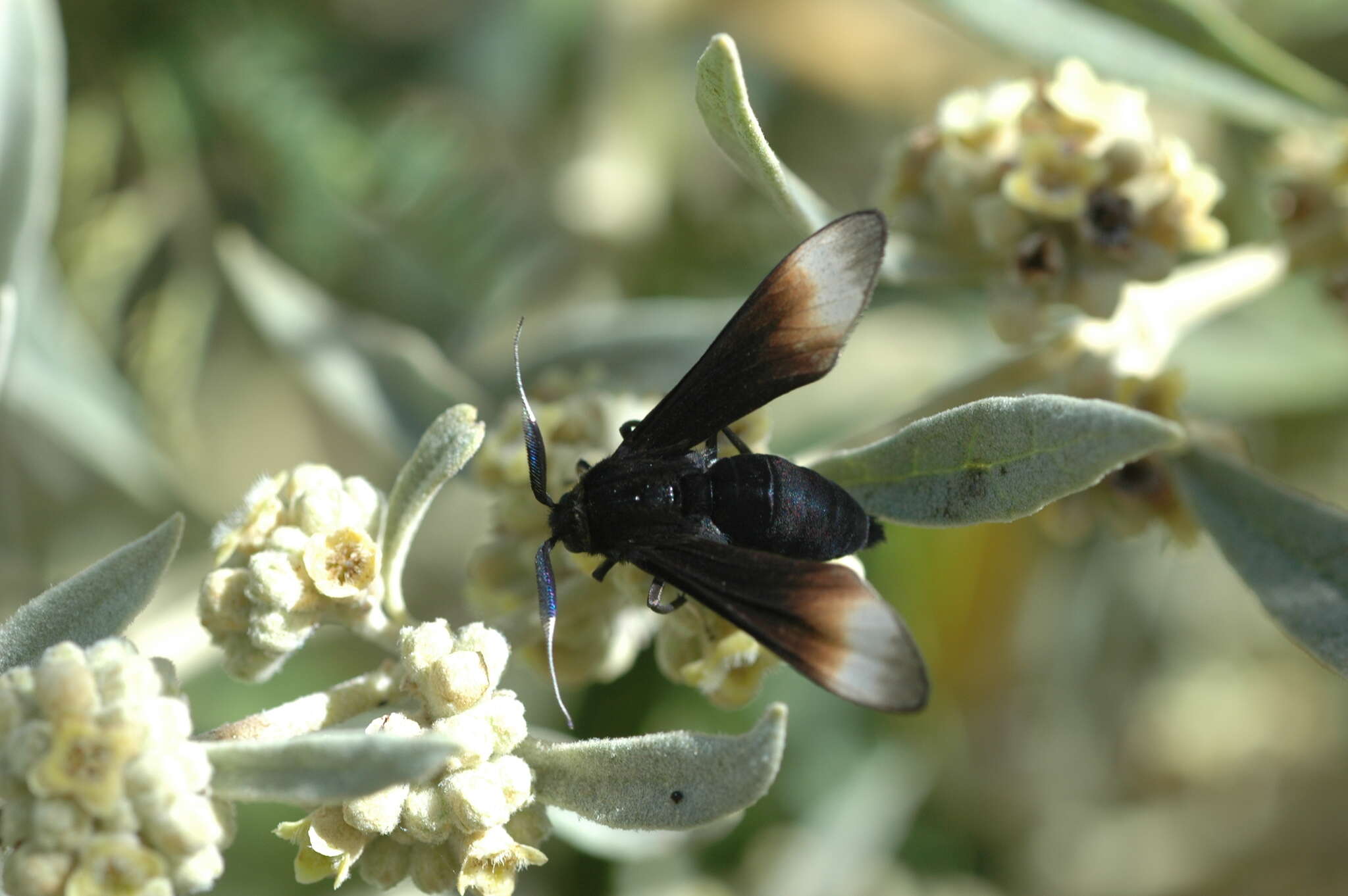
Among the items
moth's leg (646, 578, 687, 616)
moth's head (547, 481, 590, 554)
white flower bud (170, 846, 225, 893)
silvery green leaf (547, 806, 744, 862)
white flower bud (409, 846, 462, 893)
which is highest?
white flower bud (170, 846, 225, 893)

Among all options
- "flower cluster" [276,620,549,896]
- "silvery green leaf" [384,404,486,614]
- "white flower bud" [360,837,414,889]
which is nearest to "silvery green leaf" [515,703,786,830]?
"flower cluster" [276,620,549,896]

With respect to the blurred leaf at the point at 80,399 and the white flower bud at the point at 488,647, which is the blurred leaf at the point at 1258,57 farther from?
the blurred leaf at the point at 80,399

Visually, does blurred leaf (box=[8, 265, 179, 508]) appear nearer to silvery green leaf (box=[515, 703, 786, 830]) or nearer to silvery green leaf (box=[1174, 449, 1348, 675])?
silvery green leaf (box=[515, 703, 786, 830])

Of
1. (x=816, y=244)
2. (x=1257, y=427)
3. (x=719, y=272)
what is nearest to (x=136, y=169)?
(x=719, y=272)

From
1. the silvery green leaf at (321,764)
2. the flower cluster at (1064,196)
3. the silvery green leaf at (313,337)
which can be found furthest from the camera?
the silvery green leaf at (313,337)

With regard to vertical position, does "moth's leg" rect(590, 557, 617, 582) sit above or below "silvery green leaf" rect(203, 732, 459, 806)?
below

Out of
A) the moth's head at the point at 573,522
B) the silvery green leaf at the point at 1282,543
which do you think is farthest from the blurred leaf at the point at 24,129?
the silvery green leaf at the point at 1282,543

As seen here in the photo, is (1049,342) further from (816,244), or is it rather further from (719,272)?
(719,272)
